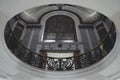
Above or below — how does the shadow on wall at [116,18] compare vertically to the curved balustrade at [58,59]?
above

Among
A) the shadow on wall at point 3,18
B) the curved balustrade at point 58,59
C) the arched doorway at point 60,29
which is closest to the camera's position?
the shadow on wall at point 3,18

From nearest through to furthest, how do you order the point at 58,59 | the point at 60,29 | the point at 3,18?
the point at 3,18 < the point at 58,59 < the point at 60,29

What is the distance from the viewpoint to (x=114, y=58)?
672cm

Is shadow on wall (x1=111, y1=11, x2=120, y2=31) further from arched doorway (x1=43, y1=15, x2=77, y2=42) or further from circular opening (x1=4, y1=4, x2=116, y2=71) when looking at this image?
arched doorway (x1=43, y1=15, x2=77, y2=42)

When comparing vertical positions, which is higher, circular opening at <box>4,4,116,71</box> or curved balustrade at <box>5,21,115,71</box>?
circular opening at <box>4,4,116,71</box>

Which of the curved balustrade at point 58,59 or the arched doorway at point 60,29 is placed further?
the arched doorway at point 60,29

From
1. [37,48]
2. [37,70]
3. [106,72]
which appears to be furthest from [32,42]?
[106,72]

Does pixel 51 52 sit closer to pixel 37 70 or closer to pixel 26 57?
pixel 26 57

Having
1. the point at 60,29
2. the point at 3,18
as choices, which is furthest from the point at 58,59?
the point at 60,29

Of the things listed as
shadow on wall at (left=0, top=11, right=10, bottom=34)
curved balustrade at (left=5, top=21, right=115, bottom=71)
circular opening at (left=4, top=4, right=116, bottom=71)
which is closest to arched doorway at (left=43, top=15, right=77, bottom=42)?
circular opening at (left=4, top=4, right=116, bottom=71)

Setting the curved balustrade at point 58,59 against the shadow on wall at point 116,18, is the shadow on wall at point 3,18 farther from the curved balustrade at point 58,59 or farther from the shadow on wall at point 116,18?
the shadow on wall at point 116,18

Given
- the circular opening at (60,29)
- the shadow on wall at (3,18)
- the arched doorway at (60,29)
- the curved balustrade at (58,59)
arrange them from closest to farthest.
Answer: the shadow on wall at (3,18), the curved balustrade at (58,59), the circular opening at (60,29), the arched doorway at (60,29)

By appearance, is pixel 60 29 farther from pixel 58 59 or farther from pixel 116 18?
pixel 116 18

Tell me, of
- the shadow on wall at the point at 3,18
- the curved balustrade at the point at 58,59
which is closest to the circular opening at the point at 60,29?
the curved balustrade at the point at 58,59
